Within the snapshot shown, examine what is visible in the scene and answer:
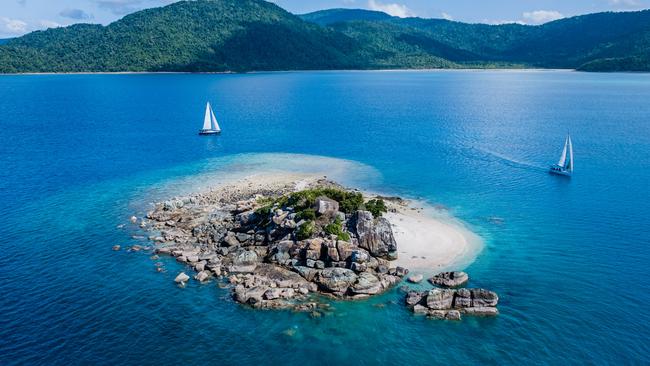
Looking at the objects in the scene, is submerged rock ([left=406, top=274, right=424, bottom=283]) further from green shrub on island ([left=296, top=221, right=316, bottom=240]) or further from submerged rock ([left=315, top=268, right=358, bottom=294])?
green shrub on island ([left=296, top=221, right=316, bottom=240])

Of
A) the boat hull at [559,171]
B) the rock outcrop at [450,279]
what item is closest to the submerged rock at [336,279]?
the rock outcrop at [450,279]

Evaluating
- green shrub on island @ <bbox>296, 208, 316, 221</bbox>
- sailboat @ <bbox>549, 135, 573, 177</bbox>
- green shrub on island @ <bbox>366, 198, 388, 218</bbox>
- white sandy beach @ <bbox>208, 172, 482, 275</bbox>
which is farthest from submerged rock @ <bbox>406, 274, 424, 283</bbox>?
sailboat @ <bbox>549, 135, 573, 177</bbox>

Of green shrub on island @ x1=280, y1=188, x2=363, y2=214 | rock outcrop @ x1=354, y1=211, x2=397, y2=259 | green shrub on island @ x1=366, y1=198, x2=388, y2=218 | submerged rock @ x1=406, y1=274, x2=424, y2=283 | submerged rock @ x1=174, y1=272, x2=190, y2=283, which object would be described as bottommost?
submerged rock @ x1=174, y1=272, x2=190, y2=283

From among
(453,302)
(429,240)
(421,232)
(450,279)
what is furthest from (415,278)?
(421,232)

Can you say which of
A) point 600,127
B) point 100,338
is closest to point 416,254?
point 100,338

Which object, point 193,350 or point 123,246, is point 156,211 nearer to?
point 123,246

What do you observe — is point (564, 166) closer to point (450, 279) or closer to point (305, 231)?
point (450, 279)

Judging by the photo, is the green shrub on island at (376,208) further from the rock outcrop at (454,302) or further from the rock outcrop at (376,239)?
the rock outcrop at (454,302)
